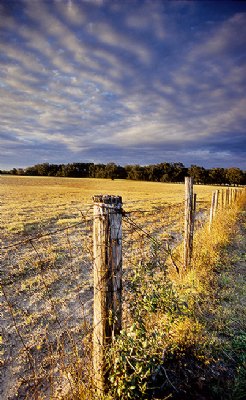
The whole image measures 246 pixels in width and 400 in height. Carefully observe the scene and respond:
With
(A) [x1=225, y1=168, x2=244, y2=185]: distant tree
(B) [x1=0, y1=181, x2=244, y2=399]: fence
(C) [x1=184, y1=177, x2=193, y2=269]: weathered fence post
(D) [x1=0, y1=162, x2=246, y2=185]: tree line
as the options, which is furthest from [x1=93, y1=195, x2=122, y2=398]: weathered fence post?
(A) [x1=225, y1=168, x2=244, y2=185]: distant tree

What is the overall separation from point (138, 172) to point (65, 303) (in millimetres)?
87749

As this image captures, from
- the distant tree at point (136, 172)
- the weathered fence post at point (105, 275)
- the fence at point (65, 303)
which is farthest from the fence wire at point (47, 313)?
the distant tree at point (136, 172)

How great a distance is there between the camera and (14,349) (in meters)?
4.25

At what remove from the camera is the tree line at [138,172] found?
92.9 m

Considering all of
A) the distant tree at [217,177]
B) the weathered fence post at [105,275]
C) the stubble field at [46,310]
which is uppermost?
the distant tree at [217,177]

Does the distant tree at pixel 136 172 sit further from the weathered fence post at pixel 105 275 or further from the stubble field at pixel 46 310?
the weathered fence post at pixel 105 275

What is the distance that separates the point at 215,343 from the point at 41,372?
8.45 ft

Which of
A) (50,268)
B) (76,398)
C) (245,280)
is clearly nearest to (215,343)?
(76,398)

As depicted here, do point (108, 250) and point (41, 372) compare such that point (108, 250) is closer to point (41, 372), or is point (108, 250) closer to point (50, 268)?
point (41, 372)

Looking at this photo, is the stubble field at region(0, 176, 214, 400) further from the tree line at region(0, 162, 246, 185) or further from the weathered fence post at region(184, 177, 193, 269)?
the tree line at region(0, 162, 246, 185)

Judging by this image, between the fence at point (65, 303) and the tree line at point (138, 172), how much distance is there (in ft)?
273

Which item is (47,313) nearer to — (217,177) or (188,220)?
(188,220)

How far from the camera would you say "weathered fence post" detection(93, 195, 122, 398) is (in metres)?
2.56

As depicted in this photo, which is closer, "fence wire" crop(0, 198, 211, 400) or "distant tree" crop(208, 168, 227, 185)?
"fence wire" crop(0, 198, 211, 400)
